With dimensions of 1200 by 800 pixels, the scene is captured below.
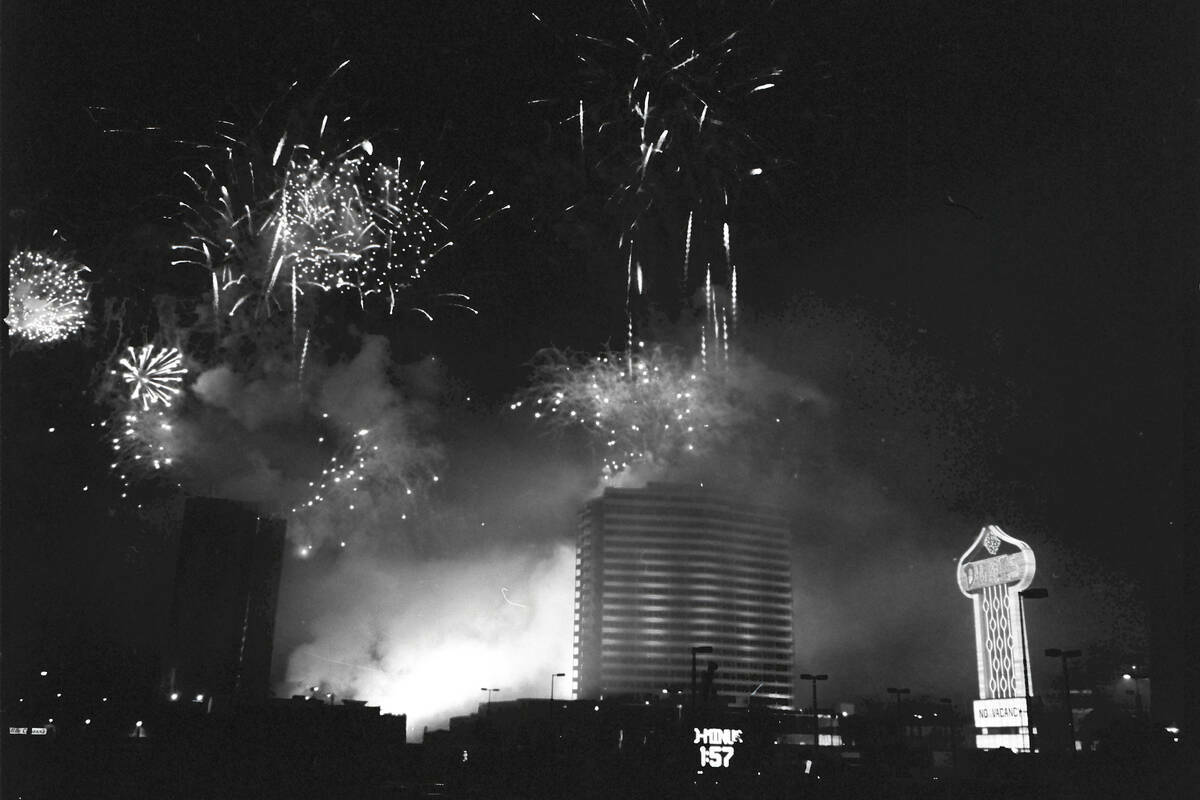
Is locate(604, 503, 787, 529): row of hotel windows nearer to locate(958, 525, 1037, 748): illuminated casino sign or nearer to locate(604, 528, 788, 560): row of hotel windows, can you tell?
locate(604, 528, 788, 560): row of hotel windows

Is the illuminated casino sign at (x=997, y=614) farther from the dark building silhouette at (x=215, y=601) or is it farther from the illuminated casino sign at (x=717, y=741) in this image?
the dark building silhouette at (x=215, y=601)

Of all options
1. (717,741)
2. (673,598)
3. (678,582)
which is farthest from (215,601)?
(717,741)

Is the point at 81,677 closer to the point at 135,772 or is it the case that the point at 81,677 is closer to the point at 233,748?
the point at 233,748

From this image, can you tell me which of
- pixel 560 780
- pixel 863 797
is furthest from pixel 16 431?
pixel 863 797

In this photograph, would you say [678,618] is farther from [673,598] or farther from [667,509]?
[667,509]

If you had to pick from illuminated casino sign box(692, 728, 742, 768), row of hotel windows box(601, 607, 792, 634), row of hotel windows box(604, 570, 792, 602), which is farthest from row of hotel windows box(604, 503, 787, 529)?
illuminated casino sign box(692, 728, 742, 768)
